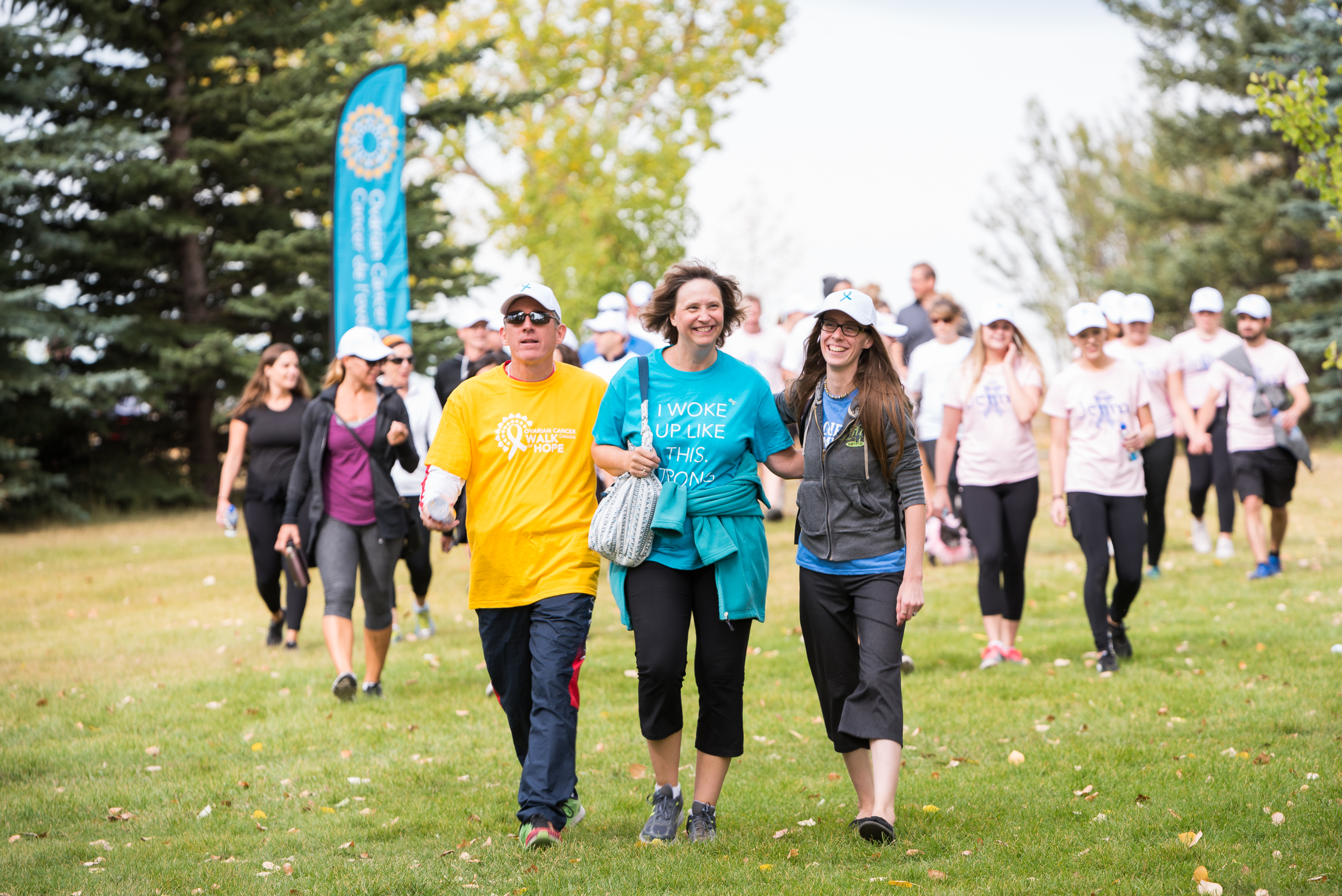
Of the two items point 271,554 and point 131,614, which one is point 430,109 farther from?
point 271,554

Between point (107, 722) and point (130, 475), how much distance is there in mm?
14666

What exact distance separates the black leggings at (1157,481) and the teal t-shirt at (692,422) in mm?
6895

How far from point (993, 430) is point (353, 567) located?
13.5 ft

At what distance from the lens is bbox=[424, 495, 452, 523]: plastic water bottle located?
17.1ft

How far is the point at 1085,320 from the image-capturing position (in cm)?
800

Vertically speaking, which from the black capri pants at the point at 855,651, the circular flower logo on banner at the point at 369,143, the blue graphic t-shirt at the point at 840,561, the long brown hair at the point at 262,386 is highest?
the circular flower logo on banner at the point at 369,143

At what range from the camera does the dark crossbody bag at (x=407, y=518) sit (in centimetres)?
791

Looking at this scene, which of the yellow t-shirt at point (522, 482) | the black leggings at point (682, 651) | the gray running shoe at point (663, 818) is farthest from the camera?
the yellow t-shirt at point (522, 482)

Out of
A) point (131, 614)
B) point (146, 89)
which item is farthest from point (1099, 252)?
point (131, 614)

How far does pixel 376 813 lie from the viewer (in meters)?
5.75

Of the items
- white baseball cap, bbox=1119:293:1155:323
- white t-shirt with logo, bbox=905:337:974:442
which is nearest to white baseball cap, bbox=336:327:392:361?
white t-shirt with logo, bbox=905:337:974:442

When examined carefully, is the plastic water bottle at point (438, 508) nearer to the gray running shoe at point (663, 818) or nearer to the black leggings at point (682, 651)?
the black leggings at point (682, 651)

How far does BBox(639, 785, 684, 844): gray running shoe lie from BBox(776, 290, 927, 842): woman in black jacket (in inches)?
27.5

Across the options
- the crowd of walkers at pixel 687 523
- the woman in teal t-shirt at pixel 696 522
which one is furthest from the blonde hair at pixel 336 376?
the woman in teal t-shirt at pixel 696 522
